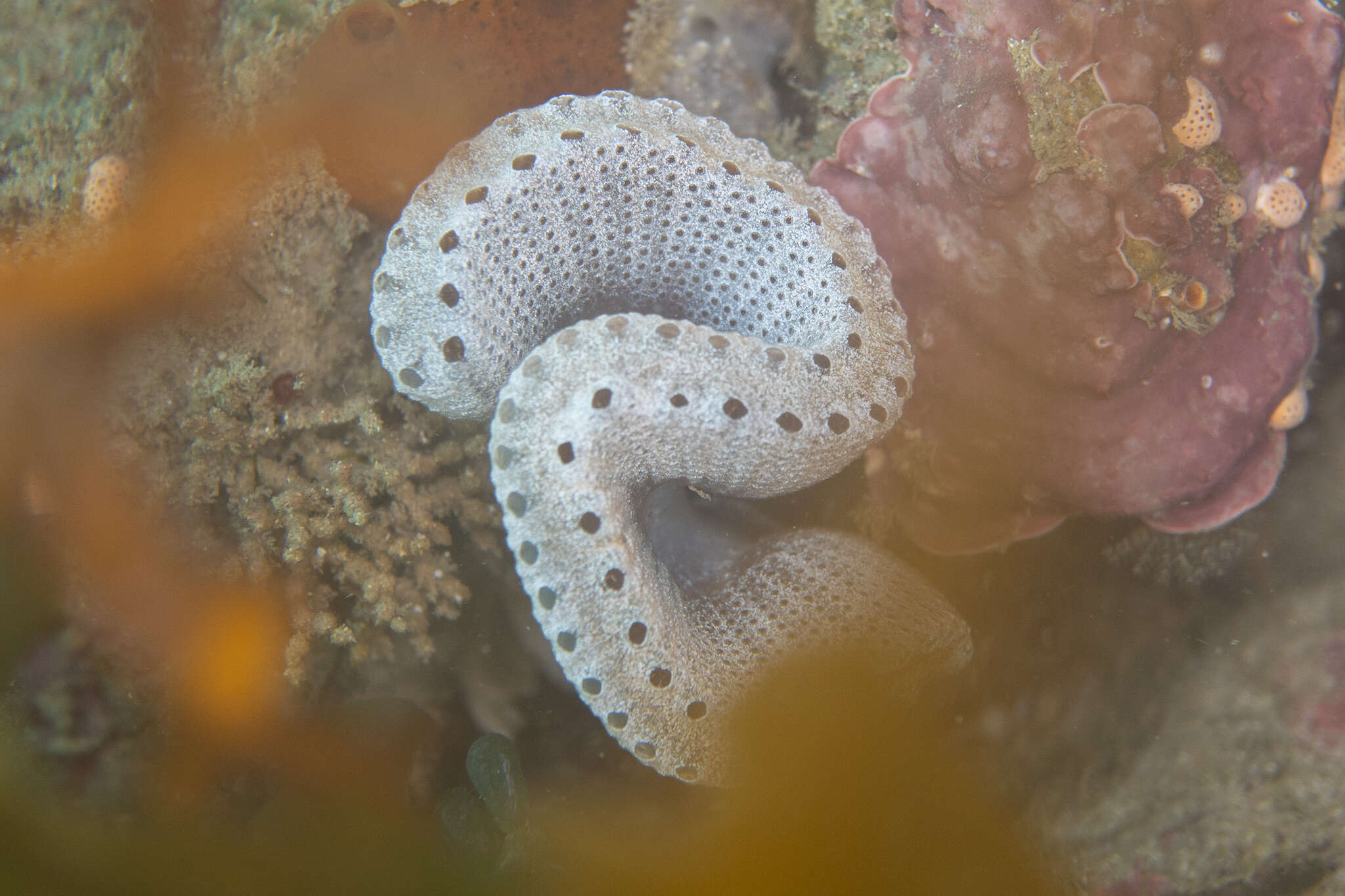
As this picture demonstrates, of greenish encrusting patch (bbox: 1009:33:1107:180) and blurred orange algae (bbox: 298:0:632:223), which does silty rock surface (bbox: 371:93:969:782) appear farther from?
greenish encrusting patch (bbox: 1009:33:1107:180)

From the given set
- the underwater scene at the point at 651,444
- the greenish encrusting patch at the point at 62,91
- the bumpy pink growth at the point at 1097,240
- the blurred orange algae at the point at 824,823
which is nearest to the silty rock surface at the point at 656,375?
the underwater scene at the point at 651,444

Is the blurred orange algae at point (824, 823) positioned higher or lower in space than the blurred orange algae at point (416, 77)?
lower

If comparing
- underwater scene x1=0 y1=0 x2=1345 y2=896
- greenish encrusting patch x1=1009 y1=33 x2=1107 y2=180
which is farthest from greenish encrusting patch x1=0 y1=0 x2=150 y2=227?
greenish encrusting patch x1=1009 y1=33 x2=1107 y2=180

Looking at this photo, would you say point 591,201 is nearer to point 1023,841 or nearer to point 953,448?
point 953,448

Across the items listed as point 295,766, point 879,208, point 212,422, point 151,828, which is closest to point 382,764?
point 295,766

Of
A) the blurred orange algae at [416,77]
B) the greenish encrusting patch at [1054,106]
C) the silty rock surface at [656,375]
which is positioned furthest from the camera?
the blurred orange algae at [416,77]

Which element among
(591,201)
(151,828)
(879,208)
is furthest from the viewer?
(879,208)

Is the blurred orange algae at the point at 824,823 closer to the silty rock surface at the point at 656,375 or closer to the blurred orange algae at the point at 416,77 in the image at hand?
the silty rock surface at the point at 656,375
